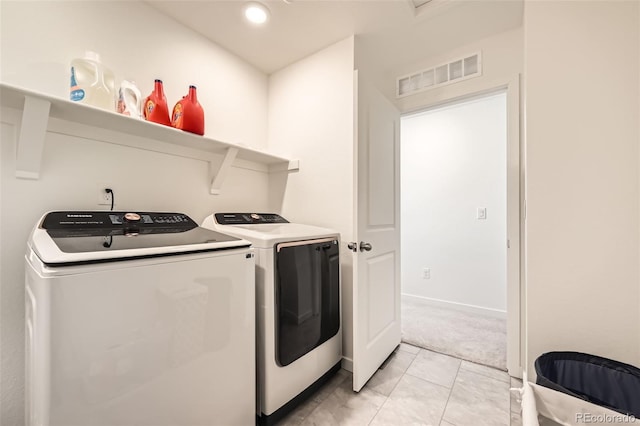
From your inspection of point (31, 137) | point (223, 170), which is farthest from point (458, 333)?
point (31, 137)

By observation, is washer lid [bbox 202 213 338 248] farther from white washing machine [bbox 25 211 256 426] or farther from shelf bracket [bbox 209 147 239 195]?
shelf bracket [bbox 209 147 239 195]

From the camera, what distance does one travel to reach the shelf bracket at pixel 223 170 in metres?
1.81

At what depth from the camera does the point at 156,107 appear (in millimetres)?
1479

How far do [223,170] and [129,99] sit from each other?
2.13 ft

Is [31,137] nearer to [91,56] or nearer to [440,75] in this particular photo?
[91,56]

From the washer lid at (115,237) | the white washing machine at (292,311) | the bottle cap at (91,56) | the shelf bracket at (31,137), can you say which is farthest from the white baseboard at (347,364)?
the bottle cap at (91,56)

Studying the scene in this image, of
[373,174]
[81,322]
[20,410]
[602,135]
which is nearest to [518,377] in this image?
[602,135]

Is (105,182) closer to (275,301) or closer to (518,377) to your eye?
(275,301)

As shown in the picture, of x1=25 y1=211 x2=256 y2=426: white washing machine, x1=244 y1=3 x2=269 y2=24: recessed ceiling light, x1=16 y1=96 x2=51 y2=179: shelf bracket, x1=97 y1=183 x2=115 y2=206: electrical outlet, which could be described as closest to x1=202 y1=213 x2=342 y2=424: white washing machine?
x1=25 y1=211 x2=256 y2=426: white washing machine

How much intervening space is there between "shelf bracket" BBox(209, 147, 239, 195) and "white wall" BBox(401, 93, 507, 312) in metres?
2.51

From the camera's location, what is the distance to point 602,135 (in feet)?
3.83

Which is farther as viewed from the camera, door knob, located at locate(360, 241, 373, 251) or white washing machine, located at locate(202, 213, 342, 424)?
door knob, located at locate(360, 241, 373, 251)

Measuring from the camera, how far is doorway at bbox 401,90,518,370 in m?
2.84

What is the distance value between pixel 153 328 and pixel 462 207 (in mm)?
3259
